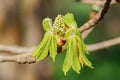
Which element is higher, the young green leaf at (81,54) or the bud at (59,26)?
the bud at (59,26)

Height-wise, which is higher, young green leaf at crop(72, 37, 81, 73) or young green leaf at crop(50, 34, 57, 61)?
young green leaf at crop(50, 34, 57, 61)

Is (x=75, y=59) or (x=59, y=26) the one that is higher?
(x=59, y=26)

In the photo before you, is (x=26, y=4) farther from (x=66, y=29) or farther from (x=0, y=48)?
(x=66, y=29)

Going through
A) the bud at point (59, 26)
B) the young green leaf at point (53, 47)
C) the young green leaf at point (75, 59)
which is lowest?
the young green leaf at point (75, 59)

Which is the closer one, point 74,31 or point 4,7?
point 74,31

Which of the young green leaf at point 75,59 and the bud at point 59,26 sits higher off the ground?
the bud at point 59,26

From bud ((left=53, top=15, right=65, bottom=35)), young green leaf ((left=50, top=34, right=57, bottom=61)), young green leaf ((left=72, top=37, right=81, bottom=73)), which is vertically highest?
bud ((left=53, top=15, right=65, bottom=35))

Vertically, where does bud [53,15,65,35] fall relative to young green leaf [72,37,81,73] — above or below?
above

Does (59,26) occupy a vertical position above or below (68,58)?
above

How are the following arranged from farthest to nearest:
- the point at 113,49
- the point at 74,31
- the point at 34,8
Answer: the point at 113,49 → the point at 34,8 → the point at 74,31

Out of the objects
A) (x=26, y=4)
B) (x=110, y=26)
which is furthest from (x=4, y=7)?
(x=110, y=26)

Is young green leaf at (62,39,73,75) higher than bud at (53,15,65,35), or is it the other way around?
bud at (53,15,65,35)
